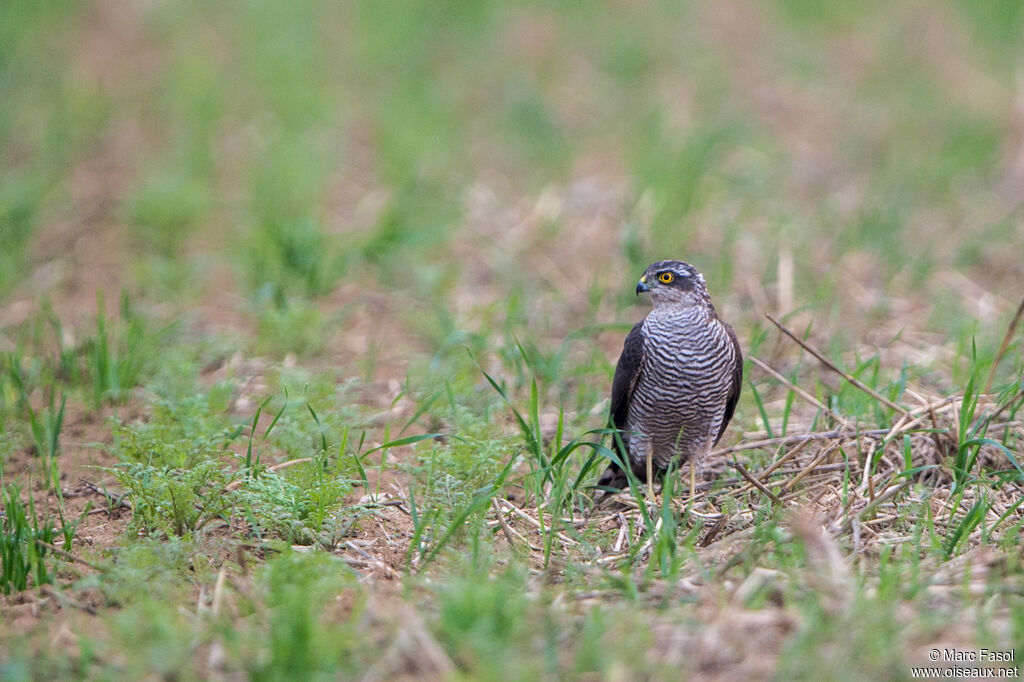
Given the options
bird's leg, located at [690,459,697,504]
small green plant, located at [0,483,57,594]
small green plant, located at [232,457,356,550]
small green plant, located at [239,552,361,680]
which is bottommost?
small green plant, located at [239,552,361,680]

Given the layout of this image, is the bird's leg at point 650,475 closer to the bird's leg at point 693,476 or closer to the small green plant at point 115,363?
the bird's leg at point 693,476

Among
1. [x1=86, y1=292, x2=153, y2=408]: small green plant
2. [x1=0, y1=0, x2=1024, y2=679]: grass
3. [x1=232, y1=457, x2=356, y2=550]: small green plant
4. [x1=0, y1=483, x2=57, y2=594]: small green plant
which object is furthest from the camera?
[x1=86, y1=292, x2=153, y2=408]: small green plant

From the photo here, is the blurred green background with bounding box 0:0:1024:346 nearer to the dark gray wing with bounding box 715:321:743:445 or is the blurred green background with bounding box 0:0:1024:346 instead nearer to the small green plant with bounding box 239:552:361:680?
the dark gray wing with bounding box 715:321:743:445

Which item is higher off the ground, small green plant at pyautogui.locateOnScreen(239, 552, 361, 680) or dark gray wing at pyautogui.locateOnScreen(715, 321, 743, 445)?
dark gray wing at pyautogui.locateOnScreen(715, 321, 743, 445)

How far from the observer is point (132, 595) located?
3.25 m

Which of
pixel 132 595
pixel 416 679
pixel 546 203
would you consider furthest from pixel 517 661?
pixel 546 203

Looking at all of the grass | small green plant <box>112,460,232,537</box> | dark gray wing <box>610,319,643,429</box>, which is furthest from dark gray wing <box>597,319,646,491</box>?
small green plant <box>112,460,232,537</box>

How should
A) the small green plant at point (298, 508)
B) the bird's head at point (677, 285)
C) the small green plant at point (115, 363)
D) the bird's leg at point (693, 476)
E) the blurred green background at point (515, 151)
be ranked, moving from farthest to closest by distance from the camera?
the blurred green background at point (515, 151), the small green plant at point (115, 363), the bird's head at point (677, 285), the bird's leg at point (693, 476), the small green plant at point (298, 508)

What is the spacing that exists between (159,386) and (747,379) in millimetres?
3006

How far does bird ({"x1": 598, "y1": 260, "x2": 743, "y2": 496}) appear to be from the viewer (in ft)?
14.0

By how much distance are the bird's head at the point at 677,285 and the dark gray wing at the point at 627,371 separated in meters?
0.17

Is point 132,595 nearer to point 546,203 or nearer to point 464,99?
point 546,203

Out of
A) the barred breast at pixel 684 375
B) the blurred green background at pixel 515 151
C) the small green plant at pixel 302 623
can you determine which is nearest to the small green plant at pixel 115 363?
the blurred green background at pixel 515 151

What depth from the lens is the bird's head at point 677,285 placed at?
→ 436 cm
